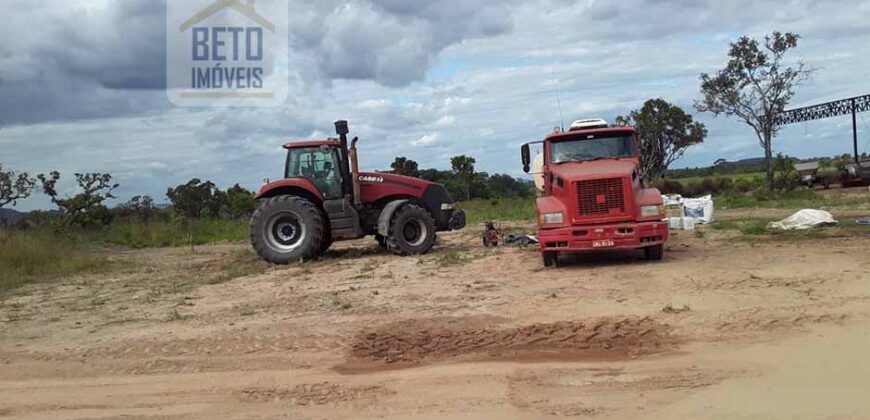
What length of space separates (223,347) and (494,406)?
3.42 metres

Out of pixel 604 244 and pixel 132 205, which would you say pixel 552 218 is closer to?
pixel 604 244

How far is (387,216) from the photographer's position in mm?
15648

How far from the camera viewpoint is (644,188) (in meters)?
13.1

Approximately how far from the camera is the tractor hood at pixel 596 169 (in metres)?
12.2

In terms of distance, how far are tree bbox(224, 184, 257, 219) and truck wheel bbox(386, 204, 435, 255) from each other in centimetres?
2082

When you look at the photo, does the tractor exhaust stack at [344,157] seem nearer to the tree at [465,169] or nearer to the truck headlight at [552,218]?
the truck headlight at [552,218]

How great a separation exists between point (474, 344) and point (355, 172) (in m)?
8.22

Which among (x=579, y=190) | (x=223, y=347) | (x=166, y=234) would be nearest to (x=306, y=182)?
(x=579, y=190)

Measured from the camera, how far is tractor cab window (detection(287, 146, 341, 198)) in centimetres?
1592

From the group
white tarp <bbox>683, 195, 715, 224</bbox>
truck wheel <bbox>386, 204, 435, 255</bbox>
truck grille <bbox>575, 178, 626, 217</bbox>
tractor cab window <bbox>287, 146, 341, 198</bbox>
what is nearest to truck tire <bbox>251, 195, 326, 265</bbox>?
tractor cab window <bbox>287, 146, 341, 198</bbox>

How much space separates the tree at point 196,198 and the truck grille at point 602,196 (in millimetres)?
26747

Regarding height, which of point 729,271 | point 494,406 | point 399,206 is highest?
point 399,206

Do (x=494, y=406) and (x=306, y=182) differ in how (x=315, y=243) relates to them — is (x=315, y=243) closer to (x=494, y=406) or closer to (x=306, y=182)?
(x=306, y=182)

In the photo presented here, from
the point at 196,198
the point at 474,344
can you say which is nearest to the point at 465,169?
the point at 196,198
